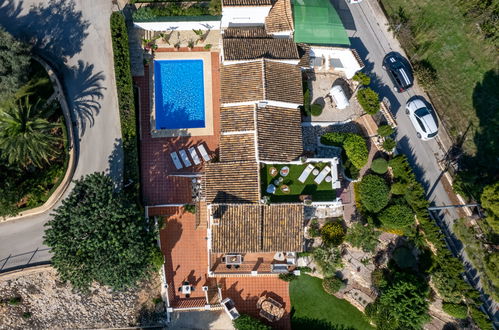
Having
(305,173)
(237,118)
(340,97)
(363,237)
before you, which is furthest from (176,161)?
(363,237)

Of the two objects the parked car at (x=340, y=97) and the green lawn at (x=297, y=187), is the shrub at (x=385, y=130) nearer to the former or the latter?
the parked car at (x=340, y=97)

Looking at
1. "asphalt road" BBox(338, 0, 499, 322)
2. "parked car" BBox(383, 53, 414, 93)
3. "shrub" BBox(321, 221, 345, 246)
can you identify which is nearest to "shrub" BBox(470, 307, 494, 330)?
"asphalt road" BBox(338, 0, 499, 322)

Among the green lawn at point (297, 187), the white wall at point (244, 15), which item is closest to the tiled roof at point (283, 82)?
the white wall at point (244, 15)

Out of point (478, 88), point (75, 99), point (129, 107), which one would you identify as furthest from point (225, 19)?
point (478, 88)

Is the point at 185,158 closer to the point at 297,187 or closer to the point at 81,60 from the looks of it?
Answer: the point at 297,187

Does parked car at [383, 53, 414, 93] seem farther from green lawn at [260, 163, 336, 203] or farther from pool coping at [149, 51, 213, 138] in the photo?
pool coping at [149, 51, 213, 138]

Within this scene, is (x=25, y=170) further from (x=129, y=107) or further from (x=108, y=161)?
(x=129, y=107)

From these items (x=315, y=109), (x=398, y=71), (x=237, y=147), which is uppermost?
(x=398, y=71)
